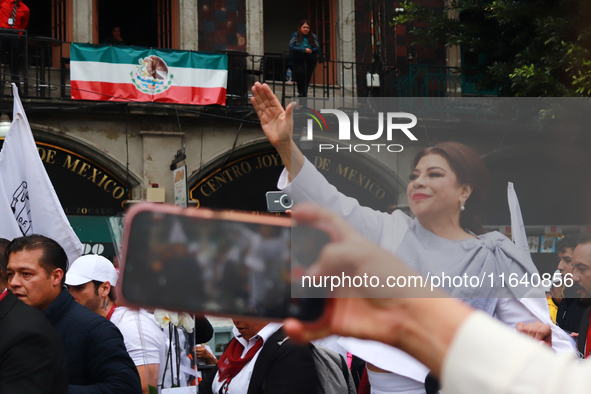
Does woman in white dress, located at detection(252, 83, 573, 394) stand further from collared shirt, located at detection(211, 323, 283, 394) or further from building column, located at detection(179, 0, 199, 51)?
building column, located at detection(179, 0, 199, 51)

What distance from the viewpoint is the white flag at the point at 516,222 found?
2.60 metres

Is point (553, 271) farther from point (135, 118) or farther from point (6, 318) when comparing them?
point (135, 118)

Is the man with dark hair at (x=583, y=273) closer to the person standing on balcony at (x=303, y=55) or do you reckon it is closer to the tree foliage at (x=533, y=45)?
the tree foliage at (x=533, y=45)

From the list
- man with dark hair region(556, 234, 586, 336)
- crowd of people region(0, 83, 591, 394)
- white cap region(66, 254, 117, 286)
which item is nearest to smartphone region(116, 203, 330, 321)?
crowd of people region(0, 83, 591, 394)

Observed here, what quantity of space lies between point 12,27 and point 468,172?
923 cm

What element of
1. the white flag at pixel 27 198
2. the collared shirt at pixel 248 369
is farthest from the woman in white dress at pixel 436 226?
the white flag at pixel 27 198

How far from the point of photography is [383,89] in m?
11.7

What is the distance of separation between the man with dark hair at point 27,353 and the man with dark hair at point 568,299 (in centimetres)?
222

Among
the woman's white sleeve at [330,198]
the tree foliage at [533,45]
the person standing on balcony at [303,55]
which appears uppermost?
the person standing on balcony at [303,55]

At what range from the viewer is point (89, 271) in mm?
4020

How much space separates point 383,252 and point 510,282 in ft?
6.08

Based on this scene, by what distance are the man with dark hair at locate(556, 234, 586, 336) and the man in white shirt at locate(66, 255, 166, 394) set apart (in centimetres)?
229

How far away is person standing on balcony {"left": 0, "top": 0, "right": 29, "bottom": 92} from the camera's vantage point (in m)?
9.75

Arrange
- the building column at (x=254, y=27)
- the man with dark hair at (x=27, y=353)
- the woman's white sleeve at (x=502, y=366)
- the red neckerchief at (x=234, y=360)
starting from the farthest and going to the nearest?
the building column at (x=254, y=27) < the red neckerchief at (x=234, y=360) < the man with dark hair at (x=27, y=353) < the woman's white sleeve at (x=502, y=366)
